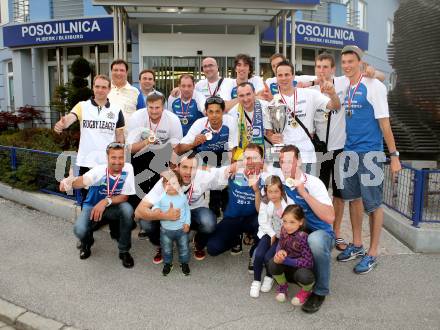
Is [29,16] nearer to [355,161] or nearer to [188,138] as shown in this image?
[188,138]

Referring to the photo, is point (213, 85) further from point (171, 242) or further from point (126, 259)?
point (126, 259)

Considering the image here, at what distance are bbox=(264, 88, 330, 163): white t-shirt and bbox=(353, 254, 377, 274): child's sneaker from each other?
1133 millimetres

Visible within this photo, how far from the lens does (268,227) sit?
156 inches

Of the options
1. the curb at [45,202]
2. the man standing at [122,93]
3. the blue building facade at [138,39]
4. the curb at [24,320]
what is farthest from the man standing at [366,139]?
the blue building facade at [138,39]

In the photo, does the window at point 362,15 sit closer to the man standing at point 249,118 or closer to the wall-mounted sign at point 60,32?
the wall-mounted sign at point 60,32

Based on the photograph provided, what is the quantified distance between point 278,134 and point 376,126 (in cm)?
97

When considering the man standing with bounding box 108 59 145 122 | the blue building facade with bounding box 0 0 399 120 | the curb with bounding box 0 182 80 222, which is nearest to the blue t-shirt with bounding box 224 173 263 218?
the man standing with bounding box 108 59 145 122

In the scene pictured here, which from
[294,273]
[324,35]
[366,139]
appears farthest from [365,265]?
[324,35]

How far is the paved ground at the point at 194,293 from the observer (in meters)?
3.42

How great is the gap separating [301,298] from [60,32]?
13771 millimetres

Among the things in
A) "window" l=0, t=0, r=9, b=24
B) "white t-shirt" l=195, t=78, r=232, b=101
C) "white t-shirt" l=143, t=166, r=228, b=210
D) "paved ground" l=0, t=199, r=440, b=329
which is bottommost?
"paved ground" l=0, t=199, r=440, b=329

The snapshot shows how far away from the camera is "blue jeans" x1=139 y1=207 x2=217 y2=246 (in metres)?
4.45

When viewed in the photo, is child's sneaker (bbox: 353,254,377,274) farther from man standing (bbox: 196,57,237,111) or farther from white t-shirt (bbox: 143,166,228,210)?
man standing (bbox: 196,57,237,111)

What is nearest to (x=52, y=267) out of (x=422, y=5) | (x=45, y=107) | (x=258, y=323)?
(x=258, y=323)
